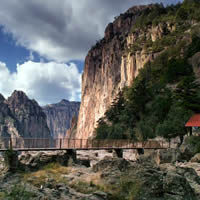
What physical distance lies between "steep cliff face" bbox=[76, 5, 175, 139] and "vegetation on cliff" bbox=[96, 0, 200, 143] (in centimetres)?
297

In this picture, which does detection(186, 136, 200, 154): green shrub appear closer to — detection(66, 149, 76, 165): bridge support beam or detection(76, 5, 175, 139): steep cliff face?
detection(66, 149, 76, 165): bridge support beam

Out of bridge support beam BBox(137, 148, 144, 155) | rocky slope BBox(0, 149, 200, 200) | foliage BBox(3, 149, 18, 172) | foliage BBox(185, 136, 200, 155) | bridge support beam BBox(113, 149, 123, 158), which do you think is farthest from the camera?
bridge support beam BBox(137, 148, 144, 155)

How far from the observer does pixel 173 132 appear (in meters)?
40.6

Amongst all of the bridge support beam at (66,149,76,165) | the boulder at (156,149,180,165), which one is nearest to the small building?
the boulder at (156,149,180,165)

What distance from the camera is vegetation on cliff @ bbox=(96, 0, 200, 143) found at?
44.5 meters

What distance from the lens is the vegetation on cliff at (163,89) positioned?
146 feet

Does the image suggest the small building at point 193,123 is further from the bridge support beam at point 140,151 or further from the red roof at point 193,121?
the bridge support beam at point 140,151

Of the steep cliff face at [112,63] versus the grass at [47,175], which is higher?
the steep cliff face at [112,63]

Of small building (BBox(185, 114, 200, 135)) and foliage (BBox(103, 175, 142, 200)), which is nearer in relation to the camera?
foliage (BBox(103, 175, 142, 200))

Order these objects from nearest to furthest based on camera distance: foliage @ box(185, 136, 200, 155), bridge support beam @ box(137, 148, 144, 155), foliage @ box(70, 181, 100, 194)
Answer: foliage @ box(70, 181, 100, 194), foliage @ box(185, 136, 200, 155), bridge support beam @ box(137, 148, 144, 155)

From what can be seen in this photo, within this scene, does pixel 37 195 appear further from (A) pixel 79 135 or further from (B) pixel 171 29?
(A) pixel 79 135

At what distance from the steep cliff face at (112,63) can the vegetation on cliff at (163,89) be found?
297 centimetres

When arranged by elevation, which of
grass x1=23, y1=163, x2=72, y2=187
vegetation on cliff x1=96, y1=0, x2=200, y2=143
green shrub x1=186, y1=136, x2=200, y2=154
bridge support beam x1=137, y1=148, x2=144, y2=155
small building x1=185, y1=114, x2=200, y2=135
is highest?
vegetation on cliff x1=96, y1=0, x2=200, y2=143

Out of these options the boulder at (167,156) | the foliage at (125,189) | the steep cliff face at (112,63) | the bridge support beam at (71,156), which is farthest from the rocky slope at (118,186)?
the steep cliff face at (112,63)
